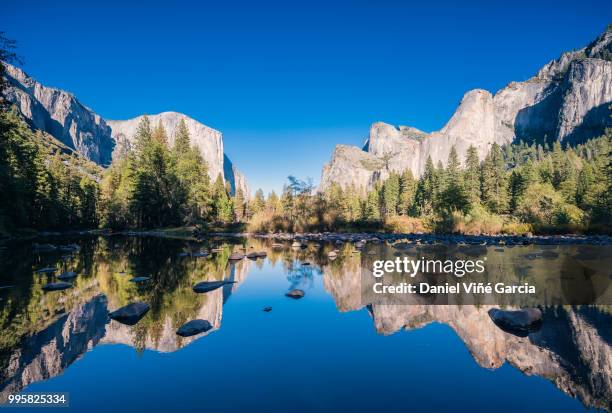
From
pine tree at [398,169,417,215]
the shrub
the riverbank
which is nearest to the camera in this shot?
the riverbank

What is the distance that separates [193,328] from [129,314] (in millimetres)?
1664

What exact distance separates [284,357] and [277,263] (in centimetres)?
953

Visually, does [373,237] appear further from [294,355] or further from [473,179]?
[473,179]

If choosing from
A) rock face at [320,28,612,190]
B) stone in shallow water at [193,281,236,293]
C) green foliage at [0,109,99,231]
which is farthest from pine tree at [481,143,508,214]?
rock face at [320,28,612,190]

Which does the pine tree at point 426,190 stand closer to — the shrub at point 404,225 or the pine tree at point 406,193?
the pine tree at point 406,193

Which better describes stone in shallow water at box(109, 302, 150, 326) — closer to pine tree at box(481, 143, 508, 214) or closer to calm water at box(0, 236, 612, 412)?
calm water at box(0, 236, 612, 412)

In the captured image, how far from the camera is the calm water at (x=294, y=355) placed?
3934mm

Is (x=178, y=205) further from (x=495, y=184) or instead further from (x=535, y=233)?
(x=495, y=184)

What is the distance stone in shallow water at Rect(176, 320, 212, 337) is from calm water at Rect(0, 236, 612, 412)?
19 centimetres

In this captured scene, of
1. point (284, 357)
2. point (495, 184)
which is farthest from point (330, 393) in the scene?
point (495, 184)

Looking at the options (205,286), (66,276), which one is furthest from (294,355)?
(66,276)

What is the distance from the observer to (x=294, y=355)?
17.3ft

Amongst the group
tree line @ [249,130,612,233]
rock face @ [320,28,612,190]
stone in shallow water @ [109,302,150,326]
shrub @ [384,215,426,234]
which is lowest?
stone in shallow water @ [109,302,150,326]

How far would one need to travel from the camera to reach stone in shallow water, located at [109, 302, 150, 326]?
21.2ft
